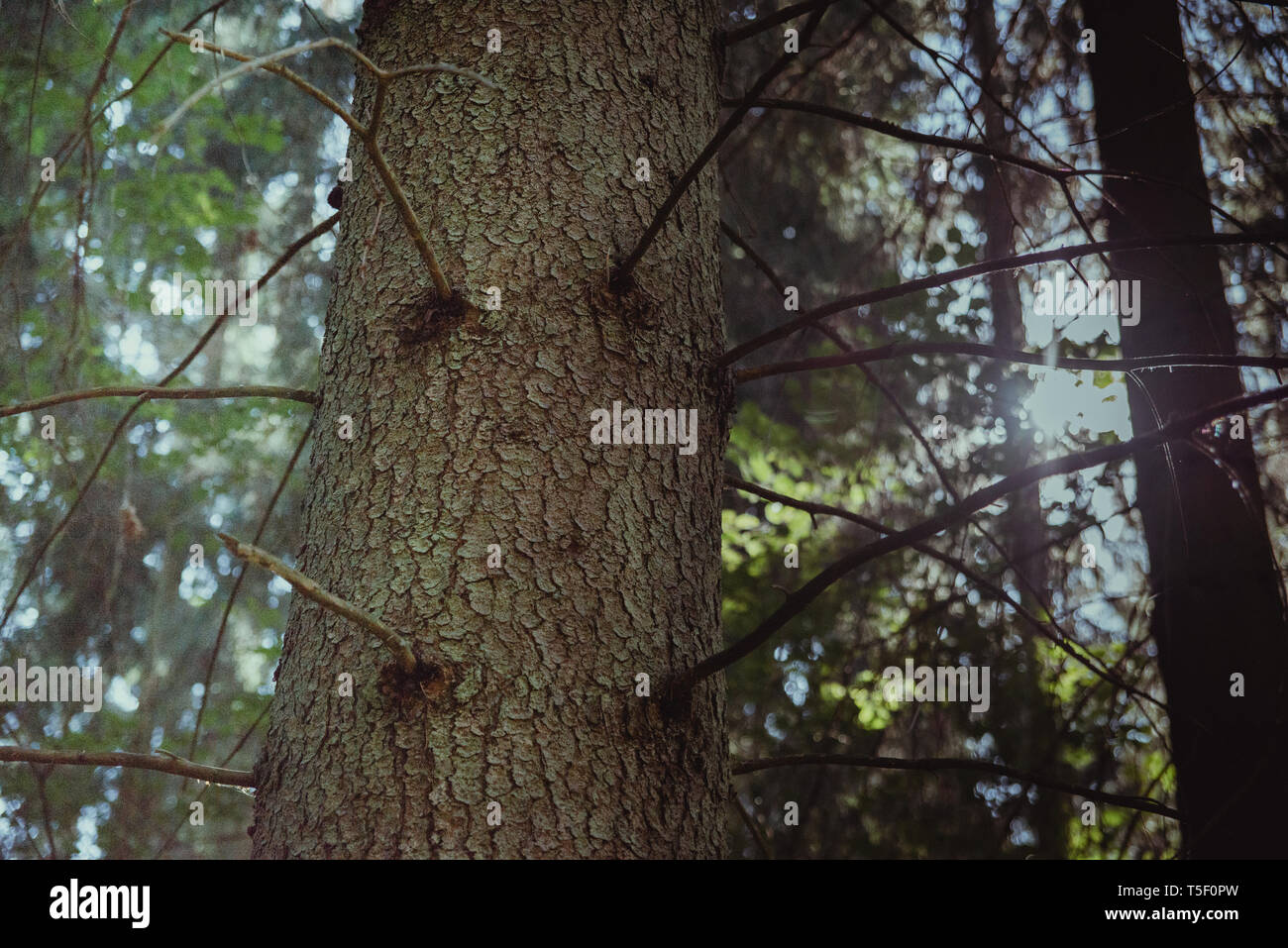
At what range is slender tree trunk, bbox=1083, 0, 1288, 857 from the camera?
7.50 feet

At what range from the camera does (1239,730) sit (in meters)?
2.39

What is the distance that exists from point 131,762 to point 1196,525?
2.66 m

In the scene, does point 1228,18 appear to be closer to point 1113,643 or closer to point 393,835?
point 1113,643

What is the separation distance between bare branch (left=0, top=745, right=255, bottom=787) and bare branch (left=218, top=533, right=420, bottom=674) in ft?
1.06

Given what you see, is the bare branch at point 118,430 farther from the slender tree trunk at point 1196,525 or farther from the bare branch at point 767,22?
the slender tree trunk at point 1196,525

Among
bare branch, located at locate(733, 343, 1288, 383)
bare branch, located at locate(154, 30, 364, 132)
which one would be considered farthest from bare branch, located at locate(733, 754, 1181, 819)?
bare branch, located at locate(154, 30, 364, 132)

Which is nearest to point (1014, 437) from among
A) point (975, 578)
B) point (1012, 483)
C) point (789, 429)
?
point (789, 429)

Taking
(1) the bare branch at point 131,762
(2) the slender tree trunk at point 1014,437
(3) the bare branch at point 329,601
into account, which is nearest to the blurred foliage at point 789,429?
(2) the slender tree trunk at point 1014,437

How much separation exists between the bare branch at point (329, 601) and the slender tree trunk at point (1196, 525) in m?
1.82

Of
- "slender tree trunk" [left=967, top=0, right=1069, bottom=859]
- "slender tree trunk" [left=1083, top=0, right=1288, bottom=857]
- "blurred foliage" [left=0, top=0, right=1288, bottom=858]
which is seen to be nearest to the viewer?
"slender tree trunk" [left=1083, top=0, right=1288, bottom=857]

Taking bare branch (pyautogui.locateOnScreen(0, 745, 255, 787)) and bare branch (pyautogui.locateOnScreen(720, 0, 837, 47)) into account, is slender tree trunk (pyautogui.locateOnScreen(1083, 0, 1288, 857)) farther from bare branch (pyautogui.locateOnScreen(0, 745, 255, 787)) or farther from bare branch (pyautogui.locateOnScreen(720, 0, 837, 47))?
bare branch (pyautogui.locateOnScreen(0, 745, 255, 787))

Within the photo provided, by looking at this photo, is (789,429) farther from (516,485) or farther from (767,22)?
(516,485)
